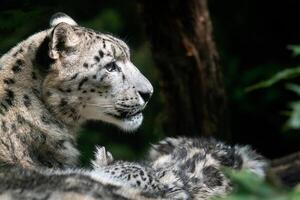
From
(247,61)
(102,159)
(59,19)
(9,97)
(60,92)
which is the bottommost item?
(102,159)

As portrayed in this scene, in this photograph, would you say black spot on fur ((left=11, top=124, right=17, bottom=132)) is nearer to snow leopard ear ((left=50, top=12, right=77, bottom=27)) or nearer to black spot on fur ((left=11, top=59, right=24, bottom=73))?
black spot on fur ((left=11, top=59, right=24, bottom=73))

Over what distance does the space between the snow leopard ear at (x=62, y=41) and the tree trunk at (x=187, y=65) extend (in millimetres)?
2111

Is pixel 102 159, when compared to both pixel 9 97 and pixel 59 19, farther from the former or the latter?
pixel 59 19

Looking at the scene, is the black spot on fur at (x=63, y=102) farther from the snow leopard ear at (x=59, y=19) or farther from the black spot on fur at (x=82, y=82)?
the snow leopard ear at (x=59, y=19)

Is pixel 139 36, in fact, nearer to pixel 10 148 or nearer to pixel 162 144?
pixel 162 144

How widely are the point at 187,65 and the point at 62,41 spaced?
94.4 inches

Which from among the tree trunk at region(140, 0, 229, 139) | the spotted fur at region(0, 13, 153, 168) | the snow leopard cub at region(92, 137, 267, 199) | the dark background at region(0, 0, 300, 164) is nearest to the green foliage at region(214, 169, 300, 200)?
the snow leopard cub at region(92, 137, 267, 199)

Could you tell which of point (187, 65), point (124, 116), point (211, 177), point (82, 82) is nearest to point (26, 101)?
point (82, 82)

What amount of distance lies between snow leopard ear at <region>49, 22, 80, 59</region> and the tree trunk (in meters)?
2.11

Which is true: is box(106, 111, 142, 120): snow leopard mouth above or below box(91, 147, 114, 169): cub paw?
above

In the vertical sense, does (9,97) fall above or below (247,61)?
below

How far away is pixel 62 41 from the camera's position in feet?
16.2

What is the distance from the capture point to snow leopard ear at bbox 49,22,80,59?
4.88m

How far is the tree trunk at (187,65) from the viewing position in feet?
23.2
